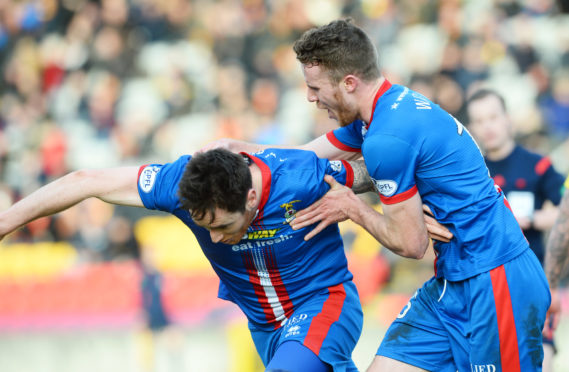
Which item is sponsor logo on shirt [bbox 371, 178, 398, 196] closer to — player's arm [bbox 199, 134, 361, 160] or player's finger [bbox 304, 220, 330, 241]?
player's finger [bbox 304, 220, 330, 241]

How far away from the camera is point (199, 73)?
12.4m

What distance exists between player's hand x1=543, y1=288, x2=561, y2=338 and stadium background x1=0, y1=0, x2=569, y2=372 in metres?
2.51

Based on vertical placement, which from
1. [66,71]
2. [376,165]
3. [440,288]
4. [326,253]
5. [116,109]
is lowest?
[440,288]

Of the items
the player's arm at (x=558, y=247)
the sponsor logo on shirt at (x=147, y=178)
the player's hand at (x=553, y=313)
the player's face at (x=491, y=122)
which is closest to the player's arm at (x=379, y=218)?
the sponsor logo on shirt at (x=147, y=178)

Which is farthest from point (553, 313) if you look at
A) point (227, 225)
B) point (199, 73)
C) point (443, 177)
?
point (199, 73)

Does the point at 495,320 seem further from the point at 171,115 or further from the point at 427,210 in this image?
the point at 171,115

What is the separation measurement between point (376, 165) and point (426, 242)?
53 cm

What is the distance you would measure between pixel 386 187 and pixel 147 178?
4.36ft

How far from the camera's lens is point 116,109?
1216cm

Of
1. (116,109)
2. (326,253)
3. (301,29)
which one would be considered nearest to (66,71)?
(116,109)

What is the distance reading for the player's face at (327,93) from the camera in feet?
13.6

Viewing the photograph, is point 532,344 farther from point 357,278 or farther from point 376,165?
point 357,278

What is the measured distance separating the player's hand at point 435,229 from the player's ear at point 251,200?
926 mm

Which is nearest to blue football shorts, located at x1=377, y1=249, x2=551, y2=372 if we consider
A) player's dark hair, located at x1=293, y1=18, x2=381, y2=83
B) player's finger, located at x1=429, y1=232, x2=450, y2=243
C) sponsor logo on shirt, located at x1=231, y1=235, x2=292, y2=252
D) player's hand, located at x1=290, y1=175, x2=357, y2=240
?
player's finger, located at x1=429, y1=232, x2=450, y2=243
